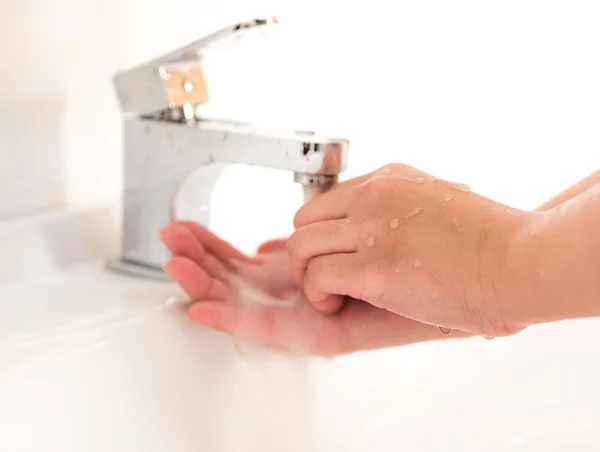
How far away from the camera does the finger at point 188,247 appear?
548 millimetres

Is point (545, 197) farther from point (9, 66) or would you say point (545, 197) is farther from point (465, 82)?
point (9, 66)

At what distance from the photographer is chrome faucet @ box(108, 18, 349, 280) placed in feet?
→ 1.64

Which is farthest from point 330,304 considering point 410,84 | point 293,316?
point 410,84

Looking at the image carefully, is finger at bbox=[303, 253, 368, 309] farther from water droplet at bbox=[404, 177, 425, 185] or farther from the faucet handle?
the faucet handle

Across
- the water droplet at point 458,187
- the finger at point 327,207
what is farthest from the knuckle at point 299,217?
the water droplet at point 458,187

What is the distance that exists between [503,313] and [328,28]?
0.44m

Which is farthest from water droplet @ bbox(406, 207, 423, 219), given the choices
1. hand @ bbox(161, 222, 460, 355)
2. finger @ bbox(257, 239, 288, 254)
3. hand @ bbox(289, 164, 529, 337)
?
finger @ bbox(257, 239, 288, 254)

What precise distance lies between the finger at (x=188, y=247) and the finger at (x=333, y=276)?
0.10m

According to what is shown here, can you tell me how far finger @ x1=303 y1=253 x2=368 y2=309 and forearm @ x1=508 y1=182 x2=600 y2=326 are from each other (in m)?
0.11

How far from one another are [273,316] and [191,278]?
0.23ft

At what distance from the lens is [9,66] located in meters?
0.57

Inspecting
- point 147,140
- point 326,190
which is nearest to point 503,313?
point 326,190

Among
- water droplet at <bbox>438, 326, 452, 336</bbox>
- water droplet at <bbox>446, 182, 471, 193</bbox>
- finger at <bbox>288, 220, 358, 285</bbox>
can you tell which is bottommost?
water droplet at <bbox>438, 326, 452, 336</bbox>

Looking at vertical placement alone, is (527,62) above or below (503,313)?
above
